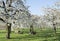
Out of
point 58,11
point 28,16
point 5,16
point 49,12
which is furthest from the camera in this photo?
point 49,12

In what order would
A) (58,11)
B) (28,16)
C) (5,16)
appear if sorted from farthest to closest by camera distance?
(58,11) → (28,16) → (5,16)

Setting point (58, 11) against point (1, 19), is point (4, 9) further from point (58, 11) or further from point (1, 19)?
point (58, 11)

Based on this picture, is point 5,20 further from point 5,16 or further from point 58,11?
point 58,11

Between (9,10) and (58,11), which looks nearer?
(9,10)

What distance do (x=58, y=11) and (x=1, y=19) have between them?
88.1 feet

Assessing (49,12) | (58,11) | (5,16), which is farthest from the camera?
(49,12)

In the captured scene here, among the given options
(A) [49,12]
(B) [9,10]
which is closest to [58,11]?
(A) [49,12]

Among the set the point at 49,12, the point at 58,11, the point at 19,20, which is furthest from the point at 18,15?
the point at 49,12

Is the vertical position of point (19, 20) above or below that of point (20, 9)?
below

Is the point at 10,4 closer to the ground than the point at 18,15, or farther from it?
farther from it

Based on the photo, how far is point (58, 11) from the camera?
59.1m

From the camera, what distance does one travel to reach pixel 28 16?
39438 millimetres

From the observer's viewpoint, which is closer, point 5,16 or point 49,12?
point 5,16

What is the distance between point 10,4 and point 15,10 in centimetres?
163
